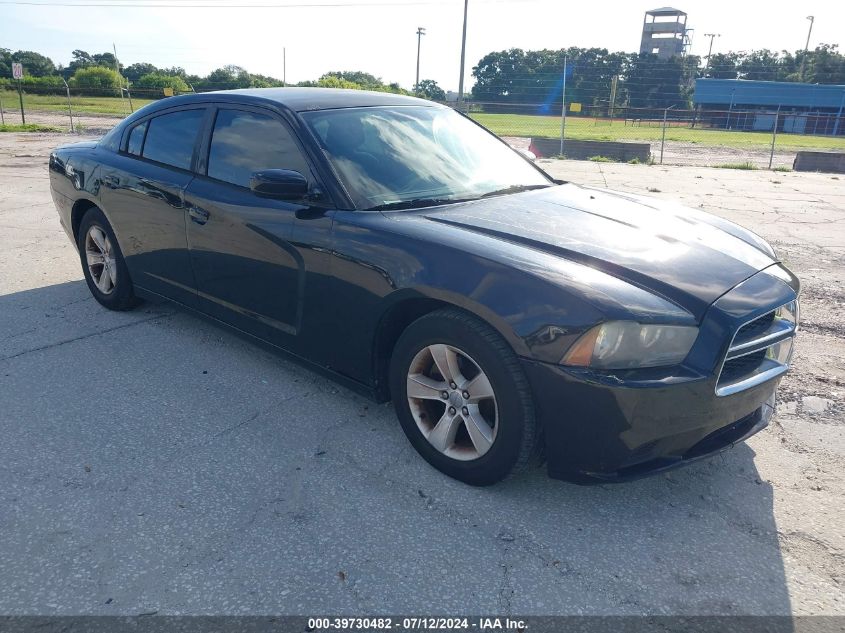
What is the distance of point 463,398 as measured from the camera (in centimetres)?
273

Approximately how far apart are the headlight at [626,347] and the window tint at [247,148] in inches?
66.3

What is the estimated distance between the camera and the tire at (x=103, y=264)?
4668mm

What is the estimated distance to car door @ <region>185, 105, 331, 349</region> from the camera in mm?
3311

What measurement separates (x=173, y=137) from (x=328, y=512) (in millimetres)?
2712

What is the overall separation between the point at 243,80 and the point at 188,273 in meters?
42.7

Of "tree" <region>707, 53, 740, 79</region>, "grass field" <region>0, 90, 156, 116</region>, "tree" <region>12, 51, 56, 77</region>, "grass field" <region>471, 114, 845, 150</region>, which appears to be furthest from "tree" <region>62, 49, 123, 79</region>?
"tree" <region>707, 53, 740, 79</region>

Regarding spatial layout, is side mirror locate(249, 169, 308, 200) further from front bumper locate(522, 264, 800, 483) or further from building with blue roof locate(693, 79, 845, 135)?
building with blue roof locate(693, 79, 845, 135)

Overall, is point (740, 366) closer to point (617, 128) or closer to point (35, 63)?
point (617, 128)

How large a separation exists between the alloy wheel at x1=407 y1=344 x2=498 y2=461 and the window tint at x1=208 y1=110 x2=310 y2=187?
1196mm

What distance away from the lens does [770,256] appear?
322cm

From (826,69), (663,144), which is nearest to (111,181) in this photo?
(663,144)

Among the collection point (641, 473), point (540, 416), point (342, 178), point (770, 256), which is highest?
point (342, 178)

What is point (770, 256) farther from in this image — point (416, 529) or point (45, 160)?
point (45, 160)

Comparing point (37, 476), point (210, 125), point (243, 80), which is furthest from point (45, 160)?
point (243, 80)
